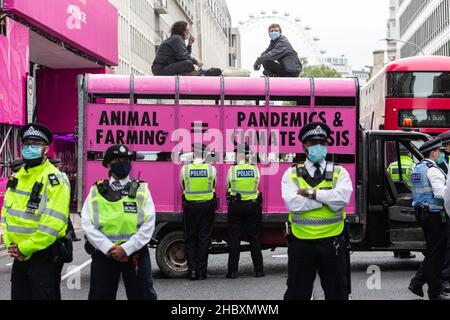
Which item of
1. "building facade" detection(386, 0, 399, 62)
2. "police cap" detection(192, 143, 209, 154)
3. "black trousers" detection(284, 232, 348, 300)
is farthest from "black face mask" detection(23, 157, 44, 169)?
"building facade" detection(386, 0, 399, 62)

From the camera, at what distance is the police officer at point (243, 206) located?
13.0 metres

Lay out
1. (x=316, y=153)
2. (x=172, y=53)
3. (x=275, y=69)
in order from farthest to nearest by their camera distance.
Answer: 1. (x=172, y=53)
2. (x=275, y=69)
3. (x=316, y=153)

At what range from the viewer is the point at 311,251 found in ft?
26.3

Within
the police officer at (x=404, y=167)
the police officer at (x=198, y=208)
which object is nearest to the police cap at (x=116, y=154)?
the police officer at (x=198, y=208)

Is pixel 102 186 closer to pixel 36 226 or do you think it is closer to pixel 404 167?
pixel 36 226

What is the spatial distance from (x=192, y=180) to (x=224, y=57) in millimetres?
126285

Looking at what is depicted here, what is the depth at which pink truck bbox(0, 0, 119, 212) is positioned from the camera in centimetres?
2448

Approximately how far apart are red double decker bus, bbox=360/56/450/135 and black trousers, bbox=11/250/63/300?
17.5 m

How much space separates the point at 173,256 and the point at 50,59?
807 inches

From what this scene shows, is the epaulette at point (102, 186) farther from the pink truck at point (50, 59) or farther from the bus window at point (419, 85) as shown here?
the bus window at point (419, 85)

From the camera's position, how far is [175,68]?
14.6m

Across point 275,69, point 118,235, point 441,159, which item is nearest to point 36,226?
point 118,235

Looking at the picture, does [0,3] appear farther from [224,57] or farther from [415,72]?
[224,57]
